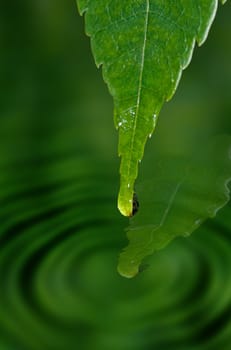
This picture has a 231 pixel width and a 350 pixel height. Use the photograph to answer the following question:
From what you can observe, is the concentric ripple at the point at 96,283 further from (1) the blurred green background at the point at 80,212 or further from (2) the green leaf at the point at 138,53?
(2) the green leaf at the point at 138,53

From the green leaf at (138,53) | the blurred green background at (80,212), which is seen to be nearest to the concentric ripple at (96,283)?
the blurred green background at (80,212)

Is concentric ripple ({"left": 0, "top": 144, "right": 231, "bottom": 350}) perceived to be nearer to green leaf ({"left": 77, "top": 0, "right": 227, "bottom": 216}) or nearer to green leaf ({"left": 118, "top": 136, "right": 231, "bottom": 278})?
green leaf ({"left": 118, "top": 136, "right": 231, "bottom": 278})

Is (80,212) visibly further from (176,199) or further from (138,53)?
(138,53)

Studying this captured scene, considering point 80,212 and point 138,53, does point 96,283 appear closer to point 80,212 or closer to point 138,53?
point 80,212

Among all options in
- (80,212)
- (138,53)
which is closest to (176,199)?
(80,212)

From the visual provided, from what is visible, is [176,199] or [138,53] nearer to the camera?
[138,53]

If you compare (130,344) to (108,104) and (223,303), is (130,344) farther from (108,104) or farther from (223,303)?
(108,104)
